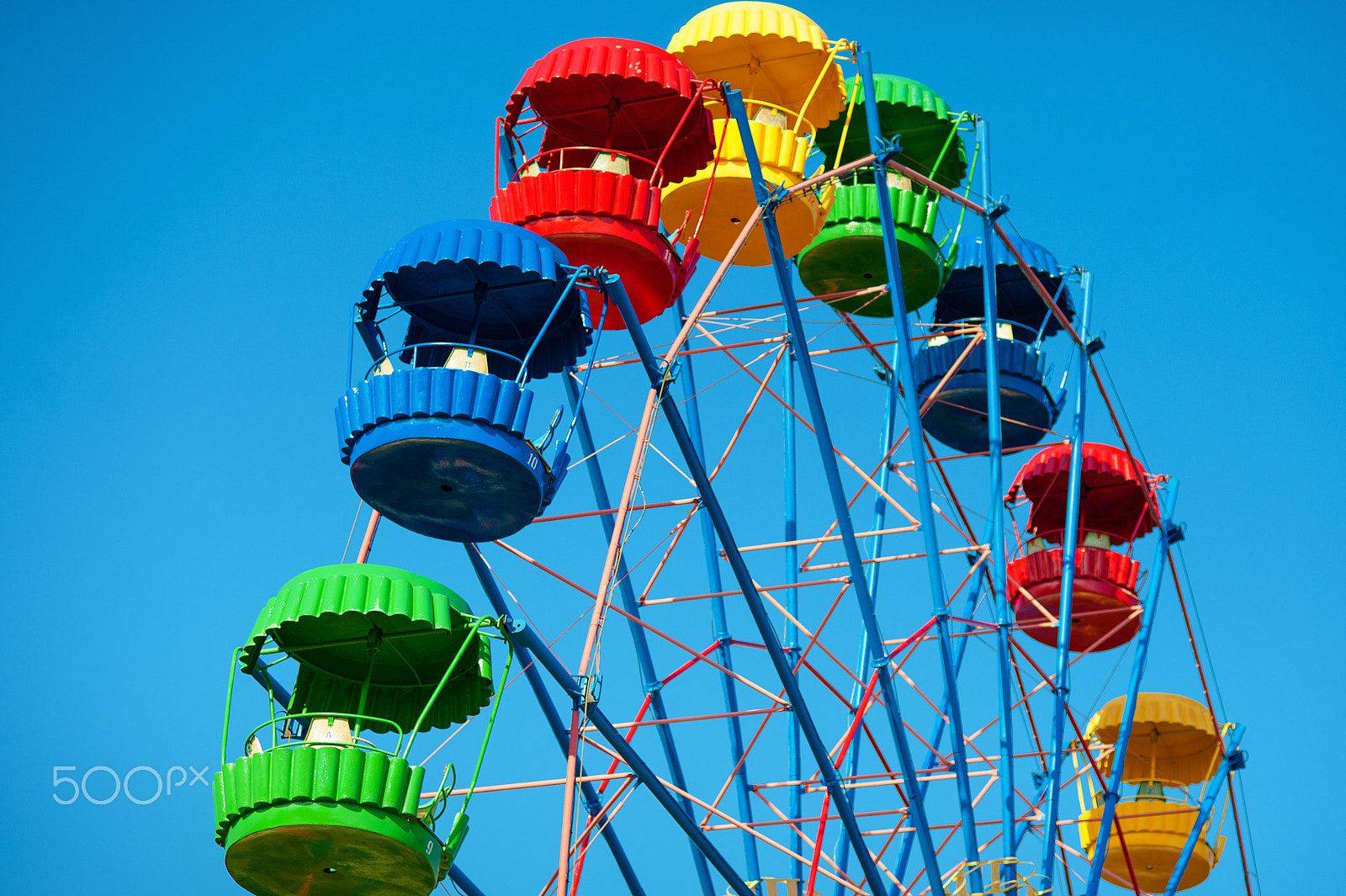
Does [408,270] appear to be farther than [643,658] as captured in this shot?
No

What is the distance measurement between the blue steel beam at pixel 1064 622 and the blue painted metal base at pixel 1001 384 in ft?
3.81

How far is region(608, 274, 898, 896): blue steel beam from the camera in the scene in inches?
882

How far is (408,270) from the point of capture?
834 inches

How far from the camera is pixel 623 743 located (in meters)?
20.6

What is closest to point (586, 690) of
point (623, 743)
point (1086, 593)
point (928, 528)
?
point (623, 743)

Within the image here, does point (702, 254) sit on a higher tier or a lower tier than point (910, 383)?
higher

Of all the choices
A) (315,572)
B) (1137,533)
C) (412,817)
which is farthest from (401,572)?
Result: (1137,533)

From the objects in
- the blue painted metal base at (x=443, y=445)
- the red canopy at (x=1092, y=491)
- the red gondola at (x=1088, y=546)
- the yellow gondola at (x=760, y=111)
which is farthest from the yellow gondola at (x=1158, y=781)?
the blue painted metal base at (x=443, y=445)

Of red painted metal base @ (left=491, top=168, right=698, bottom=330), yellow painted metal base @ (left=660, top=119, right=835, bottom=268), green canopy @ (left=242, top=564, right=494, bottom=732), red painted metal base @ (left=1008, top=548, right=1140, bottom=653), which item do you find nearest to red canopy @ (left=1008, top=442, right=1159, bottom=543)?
red painted metal base @ (left=1008, top=548, right=1140, bottom=653)

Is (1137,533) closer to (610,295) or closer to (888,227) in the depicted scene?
(888,227)

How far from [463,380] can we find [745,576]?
5213 millimetres

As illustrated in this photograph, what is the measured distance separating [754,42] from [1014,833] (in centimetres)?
1248

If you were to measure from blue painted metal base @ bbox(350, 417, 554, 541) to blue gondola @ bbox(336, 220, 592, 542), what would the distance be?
0.06 ft

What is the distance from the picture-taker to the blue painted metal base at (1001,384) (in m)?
32.1
